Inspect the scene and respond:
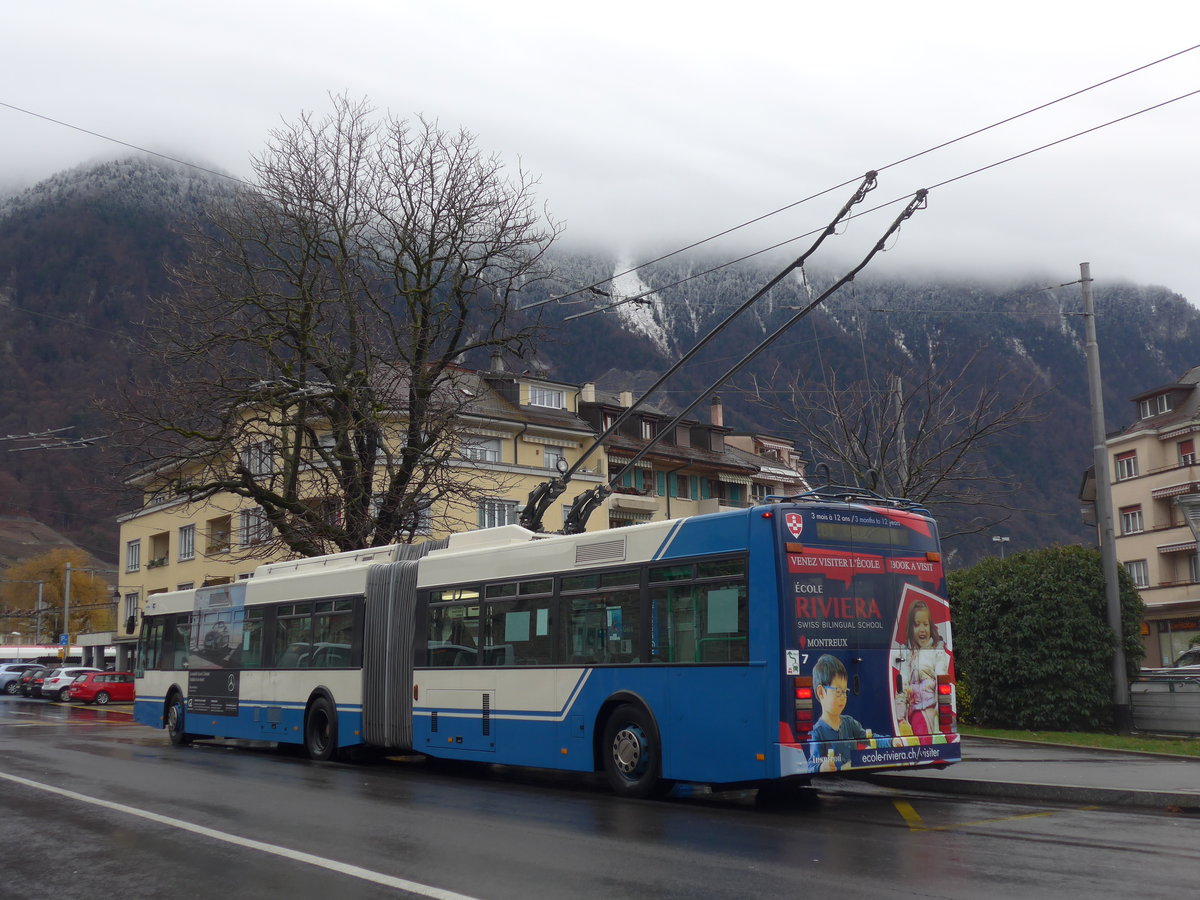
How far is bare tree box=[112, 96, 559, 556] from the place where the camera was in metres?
26.8

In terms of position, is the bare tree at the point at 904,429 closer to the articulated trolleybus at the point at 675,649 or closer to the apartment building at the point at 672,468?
the articulated trolleybus at the point at 675,649

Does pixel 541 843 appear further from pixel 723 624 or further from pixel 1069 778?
pixel 1069 778

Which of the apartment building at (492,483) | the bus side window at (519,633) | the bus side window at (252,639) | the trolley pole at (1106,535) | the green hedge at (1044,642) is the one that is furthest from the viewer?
the apartment building at (492,483)

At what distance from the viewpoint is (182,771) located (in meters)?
16.0

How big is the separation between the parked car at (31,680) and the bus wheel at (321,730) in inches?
1641

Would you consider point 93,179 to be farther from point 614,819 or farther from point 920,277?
point 614,819

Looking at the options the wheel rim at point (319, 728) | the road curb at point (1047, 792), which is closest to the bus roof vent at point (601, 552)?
the road curb at point (1047, 792)

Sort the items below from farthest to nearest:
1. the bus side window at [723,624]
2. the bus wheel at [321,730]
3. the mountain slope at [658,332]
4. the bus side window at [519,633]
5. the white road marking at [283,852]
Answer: the mountain slope at [658,332]
the bus wheel at [321,730]
the bus side window at [519,633]
the bus side window at [723,624]
the white road marking at [283,852]

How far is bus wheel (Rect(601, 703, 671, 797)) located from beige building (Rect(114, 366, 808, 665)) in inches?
1348

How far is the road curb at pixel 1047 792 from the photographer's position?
11.7 m

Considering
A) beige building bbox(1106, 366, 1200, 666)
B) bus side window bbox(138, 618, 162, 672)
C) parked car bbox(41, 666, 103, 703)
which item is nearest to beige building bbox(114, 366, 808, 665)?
Answer: parked car bbox(41, 666, 103, 703)

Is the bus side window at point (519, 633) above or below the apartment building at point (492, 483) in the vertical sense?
below

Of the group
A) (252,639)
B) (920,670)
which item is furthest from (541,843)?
(252,639)

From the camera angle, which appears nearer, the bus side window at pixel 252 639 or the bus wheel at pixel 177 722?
the bus side window at pixel 252 639
